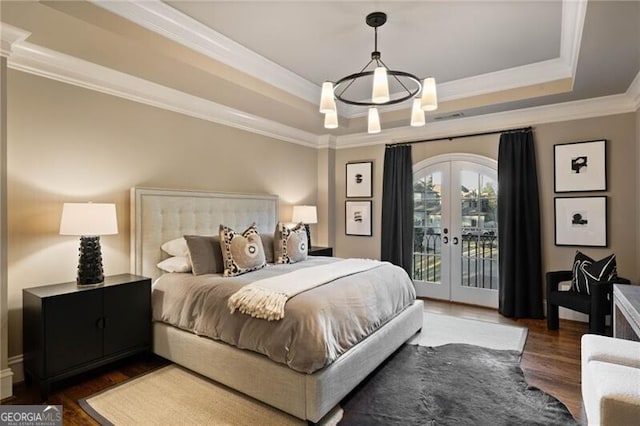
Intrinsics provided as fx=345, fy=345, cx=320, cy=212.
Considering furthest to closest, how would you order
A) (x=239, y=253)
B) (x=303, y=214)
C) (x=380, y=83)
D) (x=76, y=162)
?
(x=303, y=214) < (x=239, y=253) < (x=76, y=162) < (x=380, y=83)

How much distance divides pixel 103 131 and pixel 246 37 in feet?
5.23

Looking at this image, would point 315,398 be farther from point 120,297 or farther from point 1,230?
point 1,230

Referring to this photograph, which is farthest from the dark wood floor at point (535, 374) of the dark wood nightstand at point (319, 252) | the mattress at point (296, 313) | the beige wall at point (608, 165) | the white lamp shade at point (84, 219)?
the dark wood nightstand at point (319, 252)

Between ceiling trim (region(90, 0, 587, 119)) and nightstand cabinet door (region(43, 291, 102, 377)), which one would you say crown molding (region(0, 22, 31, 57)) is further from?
nightstand cabinet door (region(43, 291, 102, 377))

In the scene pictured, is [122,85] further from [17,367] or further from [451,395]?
[451,395]

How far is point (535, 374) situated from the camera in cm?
285

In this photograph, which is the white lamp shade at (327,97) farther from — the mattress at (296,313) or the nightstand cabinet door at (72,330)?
the nightstand cabinet door at (72,330)

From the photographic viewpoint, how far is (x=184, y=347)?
9.34 ft

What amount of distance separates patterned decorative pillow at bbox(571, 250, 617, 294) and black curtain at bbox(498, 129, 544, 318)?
0.54 meters

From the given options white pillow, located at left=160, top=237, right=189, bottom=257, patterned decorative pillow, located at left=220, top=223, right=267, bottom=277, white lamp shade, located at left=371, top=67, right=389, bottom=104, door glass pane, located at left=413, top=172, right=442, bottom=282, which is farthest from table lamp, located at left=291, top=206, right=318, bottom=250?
white lamp shade, located at left=371, top=67, right=389, bottom=104

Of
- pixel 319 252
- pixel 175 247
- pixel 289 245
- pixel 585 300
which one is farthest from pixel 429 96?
pixel 319 252

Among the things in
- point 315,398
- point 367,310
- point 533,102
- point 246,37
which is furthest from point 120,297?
point 533,102

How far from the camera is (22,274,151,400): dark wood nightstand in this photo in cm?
245

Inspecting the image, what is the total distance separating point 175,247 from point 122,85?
5.38ft
